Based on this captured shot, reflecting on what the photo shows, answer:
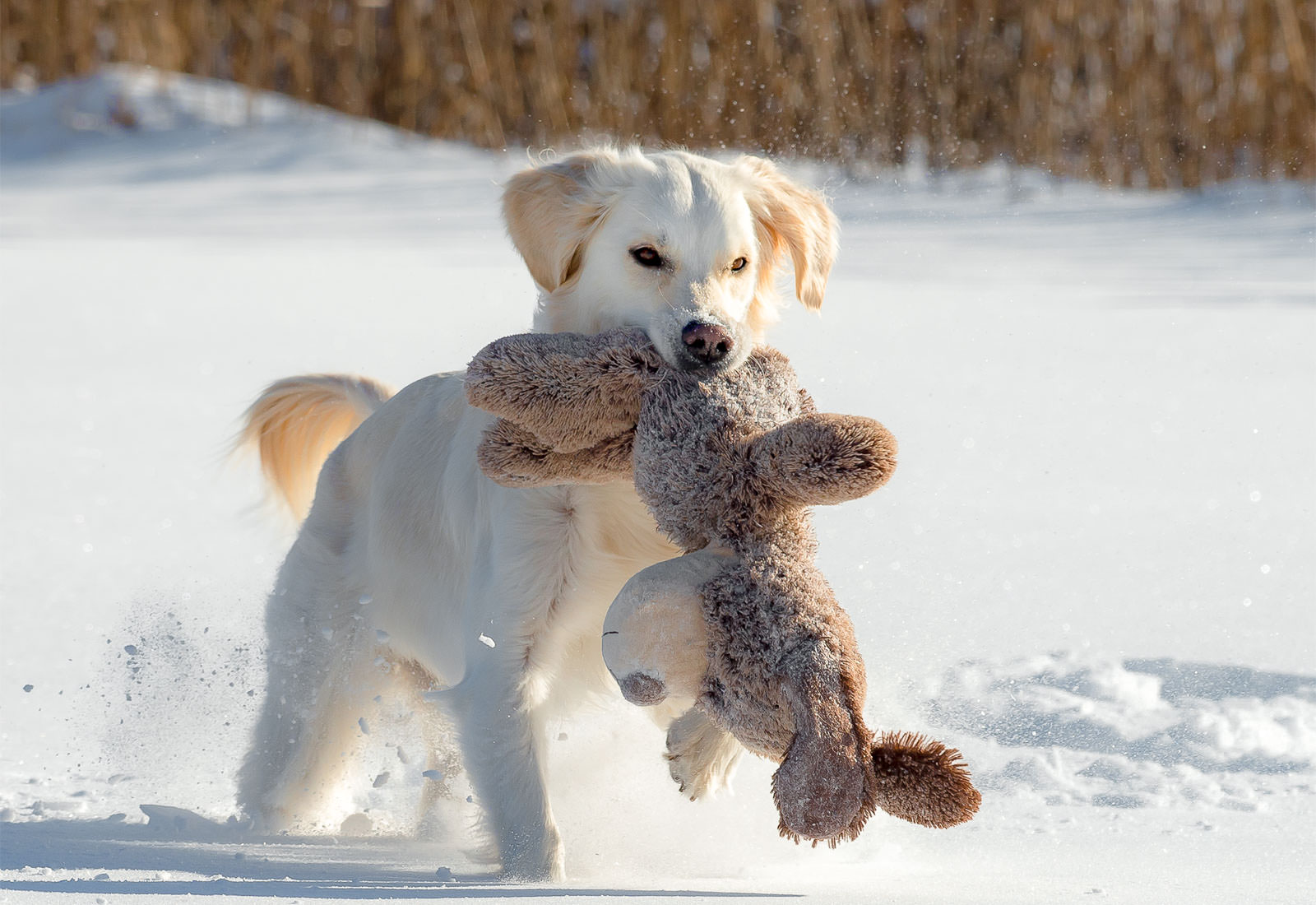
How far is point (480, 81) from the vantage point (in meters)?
11.5

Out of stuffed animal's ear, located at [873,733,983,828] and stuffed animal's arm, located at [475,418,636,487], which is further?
stuffed animal's arm, located at [475,418,636,487]

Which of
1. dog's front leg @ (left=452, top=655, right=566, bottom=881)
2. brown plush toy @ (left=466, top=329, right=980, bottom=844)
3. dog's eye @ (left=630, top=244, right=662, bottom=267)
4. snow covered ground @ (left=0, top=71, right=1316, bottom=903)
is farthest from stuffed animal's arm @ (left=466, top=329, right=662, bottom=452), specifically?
snow covered ground @ (left=0, top=71, right=1316, bottom=903)

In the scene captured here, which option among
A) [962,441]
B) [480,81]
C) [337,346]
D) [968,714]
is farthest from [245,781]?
[480,81]

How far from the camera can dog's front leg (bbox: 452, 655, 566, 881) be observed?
2732 mm

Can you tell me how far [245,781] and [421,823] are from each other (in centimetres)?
42

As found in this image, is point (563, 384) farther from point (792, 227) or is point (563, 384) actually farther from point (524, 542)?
point (792, 227)

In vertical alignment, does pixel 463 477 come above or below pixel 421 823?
above

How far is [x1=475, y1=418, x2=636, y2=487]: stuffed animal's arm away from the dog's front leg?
356 millimetres

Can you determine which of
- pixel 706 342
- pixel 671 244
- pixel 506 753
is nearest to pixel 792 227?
pixel 671 244

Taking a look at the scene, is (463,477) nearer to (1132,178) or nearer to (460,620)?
(460,620)

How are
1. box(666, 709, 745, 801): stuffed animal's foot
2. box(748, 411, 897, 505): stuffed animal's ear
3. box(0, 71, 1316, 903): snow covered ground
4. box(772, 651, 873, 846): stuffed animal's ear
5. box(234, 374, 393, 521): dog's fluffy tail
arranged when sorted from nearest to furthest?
1. box(772, 651, 873, 846): stuffed animal's ear
2. box(748, 411, 897, 505): stuffed animal's ear
3. box(666, 709, 745, 801): stuffed animal's foot
4. box(0, 71, 1316, 903): snow covered ground
5. box(234, 374, 393, 521): dog's fluffy tail

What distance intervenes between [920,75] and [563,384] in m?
8.84

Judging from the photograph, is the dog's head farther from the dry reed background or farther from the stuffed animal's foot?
the dry reed background

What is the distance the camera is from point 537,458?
2.58 meters
